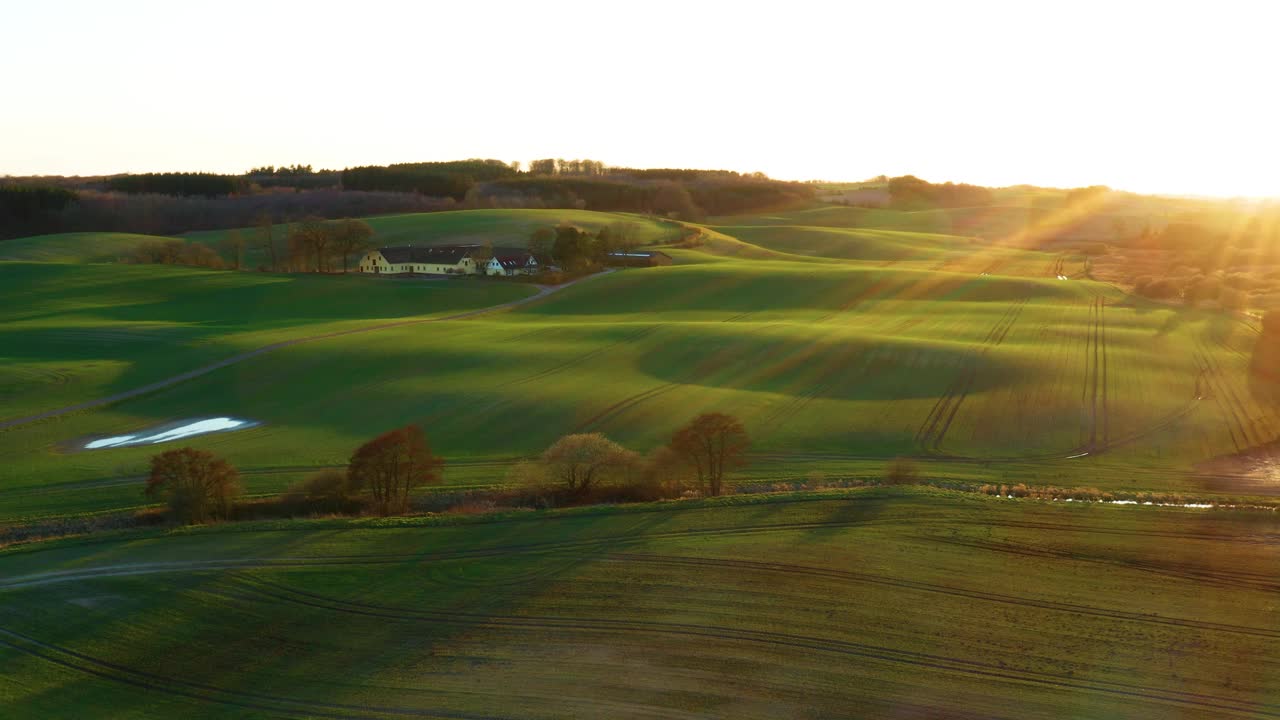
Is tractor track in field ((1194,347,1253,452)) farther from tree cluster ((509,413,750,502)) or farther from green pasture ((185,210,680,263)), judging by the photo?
green pasture ((185,210,680,263))

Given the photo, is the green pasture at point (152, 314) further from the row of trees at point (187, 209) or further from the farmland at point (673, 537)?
the row of trees at point (187, 209)

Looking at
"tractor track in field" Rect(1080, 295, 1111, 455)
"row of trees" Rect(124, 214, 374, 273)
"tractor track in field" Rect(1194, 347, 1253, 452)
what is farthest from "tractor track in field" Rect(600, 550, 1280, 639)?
"row of trees" Rect(124, 214, 374, 273)

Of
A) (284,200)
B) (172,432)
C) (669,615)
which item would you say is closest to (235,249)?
(284,200)

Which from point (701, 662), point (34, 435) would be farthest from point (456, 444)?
point (701, 662)

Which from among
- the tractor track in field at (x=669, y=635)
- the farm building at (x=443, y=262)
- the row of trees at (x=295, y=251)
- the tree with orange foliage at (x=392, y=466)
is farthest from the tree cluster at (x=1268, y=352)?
the row of trees at (x=295, y=251)

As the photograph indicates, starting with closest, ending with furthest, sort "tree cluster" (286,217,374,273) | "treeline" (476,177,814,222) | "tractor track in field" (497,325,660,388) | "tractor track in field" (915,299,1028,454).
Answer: "tractor track in field" (915,299,1028,454) → "tractor track in field" (497,325,660,388) → "tree cluster" (286,217,374,273) → "treeline" (476,177,814,222)

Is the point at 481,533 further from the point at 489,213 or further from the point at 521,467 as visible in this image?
the point at 489,213
